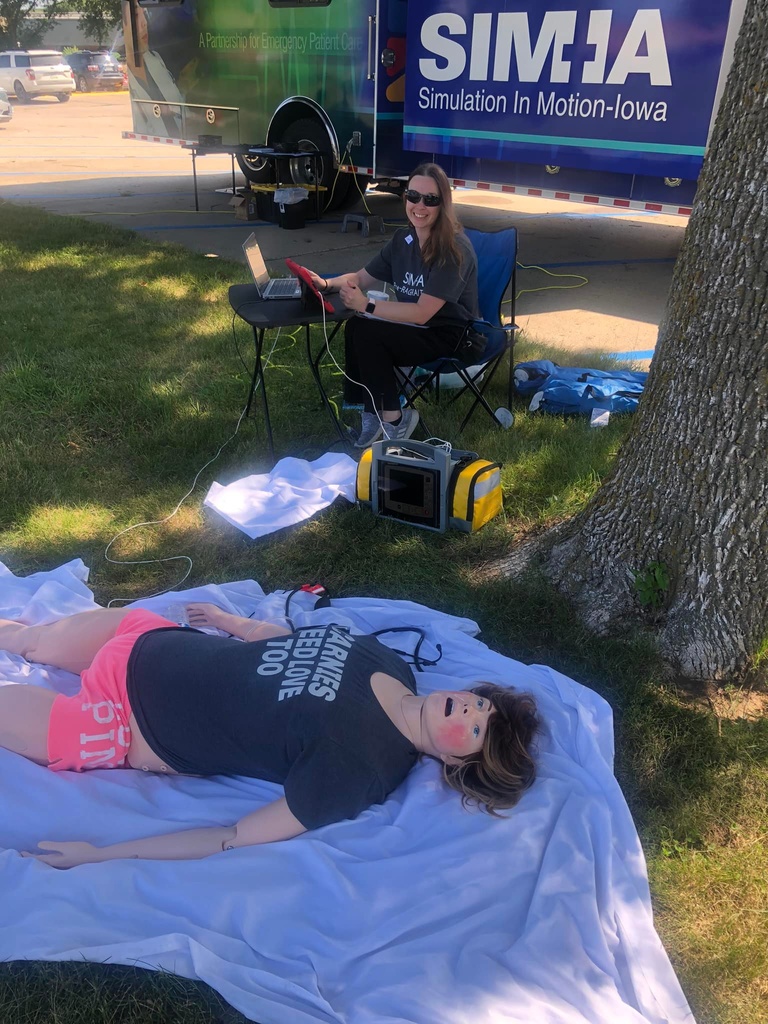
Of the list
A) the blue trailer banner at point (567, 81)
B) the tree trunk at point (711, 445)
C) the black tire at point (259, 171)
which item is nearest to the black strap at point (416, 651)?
the tree trunk at point (711, 445)

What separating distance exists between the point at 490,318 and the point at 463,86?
294cm

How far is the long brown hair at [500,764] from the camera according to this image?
1.99 metres

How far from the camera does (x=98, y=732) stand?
2146 millimetres

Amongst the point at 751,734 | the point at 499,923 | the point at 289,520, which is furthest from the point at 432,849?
the point at 289,520

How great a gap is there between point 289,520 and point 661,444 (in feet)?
5.06

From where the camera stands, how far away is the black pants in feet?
12.7

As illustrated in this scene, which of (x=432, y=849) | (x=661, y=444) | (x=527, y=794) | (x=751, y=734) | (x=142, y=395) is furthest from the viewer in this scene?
(x=142, y=395)

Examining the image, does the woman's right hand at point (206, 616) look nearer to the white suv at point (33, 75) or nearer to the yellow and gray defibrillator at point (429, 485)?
the yellow and gray defibrillator at point (429, 485)

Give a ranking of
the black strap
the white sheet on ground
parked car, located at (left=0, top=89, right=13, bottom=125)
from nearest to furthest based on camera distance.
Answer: the black strap
the white sheet on ground
parked car, located at (left=0, top=89, right=13, bottom=125)

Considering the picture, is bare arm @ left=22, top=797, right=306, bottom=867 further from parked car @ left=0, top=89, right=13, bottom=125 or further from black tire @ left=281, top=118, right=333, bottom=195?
parked car @ left=0, top=89, right=13, bottom=125

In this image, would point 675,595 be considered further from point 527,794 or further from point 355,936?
point 355,936

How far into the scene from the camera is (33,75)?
25625 mm

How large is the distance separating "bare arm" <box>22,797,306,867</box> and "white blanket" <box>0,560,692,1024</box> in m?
0.03

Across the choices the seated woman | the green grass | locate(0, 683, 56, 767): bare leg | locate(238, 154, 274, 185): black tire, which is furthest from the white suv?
locate(0, 683, 56, 767): bare leg
